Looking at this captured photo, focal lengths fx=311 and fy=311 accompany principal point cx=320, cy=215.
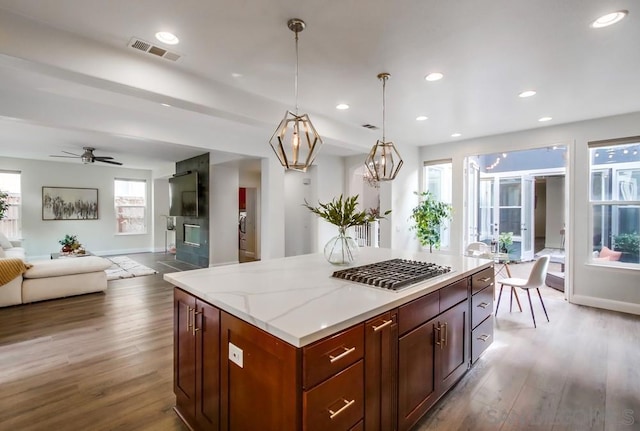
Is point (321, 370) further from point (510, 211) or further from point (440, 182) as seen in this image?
point (510, 211)

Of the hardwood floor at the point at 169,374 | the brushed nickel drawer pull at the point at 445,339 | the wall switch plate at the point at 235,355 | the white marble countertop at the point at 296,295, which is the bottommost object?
the hardwood floor at the point at 169,374

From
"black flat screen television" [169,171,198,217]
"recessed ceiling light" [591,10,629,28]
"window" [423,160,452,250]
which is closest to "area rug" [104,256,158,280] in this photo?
"black flat screen television" [169,171,198,217]

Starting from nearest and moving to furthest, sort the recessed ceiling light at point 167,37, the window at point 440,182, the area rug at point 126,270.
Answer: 1. the recessed ceiling light at point 167,37
2. the area rug at point 126,270
3. the window at point 440,182

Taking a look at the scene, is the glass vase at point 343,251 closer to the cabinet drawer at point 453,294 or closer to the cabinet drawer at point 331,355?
the cabinet drawer at point 453,294

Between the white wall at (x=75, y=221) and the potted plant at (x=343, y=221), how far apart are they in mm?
8868

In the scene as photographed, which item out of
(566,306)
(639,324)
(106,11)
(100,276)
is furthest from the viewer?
(100,276)

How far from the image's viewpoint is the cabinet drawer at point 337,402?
119cm

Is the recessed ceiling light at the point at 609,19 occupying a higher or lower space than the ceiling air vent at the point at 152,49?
lower

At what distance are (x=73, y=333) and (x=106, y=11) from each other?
3166 millimetres

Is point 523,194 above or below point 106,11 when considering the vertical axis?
below

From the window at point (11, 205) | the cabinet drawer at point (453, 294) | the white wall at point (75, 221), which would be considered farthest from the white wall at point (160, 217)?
the cabinet drawer at point (453, 294)

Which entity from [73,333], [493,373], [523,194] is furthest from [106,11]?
[523,194]

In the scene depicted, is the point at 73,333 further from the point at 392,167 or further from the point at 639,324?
the point at 639,324

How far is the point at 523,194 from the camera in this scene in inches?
299
